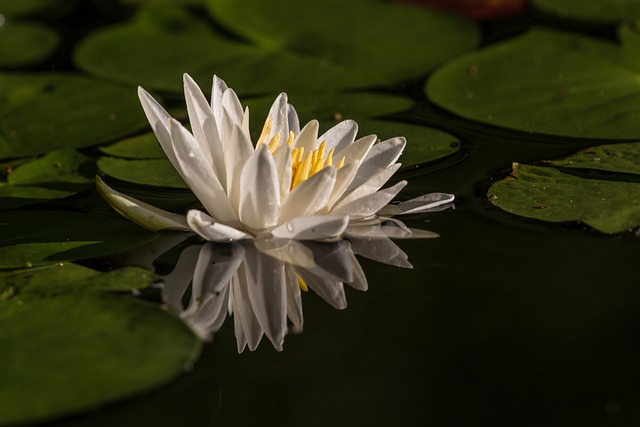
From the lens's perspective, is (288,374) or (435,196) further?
(435,196)

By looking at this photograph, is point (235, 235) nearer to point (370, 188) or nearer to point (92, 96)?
point (370, 188)

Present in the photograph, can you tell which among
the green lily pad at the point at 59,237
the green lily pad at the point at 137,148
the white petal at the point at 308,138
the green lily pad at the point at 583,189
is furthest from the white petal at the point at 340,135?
the green lily pad at the point at 137,148

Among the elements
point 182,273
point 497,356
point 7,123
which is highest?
point 497,356

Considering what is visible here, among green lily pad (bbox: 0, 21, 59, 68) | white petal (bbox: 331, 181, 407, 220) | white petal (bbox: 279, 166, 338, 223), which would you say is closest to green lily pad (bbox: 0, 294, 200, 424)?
white petal (bbox: 279, 166, 338, 223)

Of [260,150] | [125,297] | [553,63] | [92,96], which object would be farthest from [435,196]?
[92,96]

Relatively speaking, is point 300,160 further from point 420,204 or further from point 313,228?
point 420,204

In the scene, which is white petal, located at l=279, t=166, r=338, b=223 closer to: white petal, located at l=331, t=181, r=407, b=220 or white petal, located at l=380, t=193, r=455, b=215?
white petal, located at l=331, t=181, r=407, b=220
